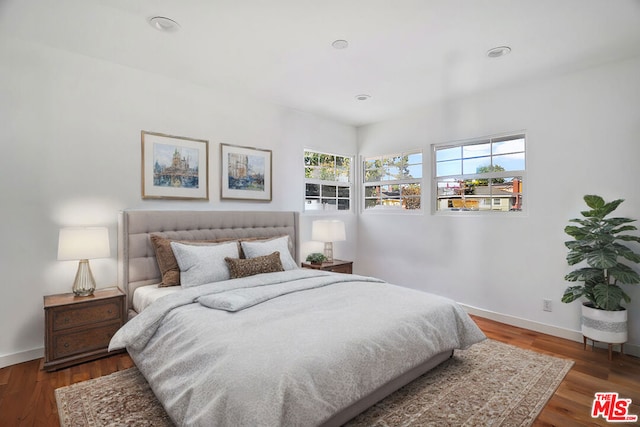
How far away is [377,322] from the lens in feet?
6.71

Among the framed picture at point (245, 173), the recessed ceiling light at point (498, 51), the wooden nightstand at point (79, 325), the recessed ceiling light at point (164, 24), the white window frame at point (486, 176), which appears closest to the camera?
the recessed ceiling light at point (164, 24)

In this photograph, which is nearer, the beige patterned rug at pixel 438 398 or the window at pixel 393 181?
the beige patterned rug at pixel 438 398

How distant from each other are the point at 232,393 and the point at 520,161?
12.1 ft

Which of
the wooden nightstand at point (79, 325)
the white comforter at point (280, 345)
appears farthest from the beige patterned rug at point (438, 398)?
the wooden nightstand at point (79, 325)

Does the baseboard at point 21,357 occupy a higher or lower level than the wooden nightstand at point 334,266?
lower

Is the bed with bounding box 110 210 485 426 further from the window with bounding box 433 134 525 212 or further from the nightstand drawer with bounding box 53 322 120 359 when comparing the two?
the window with bounding box 433 134 525 212

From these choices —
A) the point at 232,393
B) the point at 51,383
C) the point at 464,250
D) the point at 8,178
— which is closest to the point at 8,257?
the point at 8,178

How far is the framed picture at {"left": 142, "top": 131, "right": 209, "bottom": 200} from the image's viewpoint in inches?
131

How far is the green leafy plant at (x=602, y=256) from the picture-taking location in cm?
271

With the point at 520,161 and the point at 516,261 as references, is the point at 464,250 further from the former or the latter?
the point at 520,161

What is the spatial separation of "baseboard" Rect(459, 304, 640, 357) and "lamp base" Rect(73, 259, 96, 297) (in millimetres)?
3971

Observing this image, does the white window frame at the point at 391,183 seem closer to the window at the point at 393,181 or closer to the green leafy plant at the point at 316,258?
the window at the point at 393,181

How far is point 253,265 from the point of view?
3.11 meters

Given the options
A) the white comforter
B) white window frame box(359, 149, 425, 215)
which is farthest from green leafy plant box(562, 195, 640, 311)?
white window frame box(359, 149, 425, 215)
